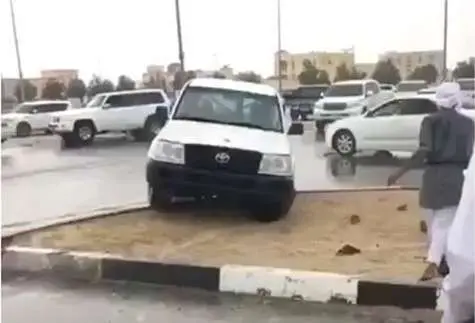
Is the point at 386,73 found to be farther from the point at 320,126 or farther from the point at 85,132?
the point at 85,132

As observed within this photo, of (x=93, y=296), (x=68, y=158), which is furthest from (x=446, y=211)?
(x=68, y=158)

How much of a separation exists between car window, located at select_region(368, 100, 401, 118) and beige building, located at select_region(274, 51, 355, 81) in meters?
36.3

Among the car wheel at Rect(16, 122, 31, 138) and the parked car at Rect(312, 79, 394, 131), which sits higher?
the parked car at Rect(312, 79, 394, 131)

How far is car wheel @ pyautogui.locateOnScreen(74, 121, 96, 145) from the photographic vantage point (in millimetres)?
27031

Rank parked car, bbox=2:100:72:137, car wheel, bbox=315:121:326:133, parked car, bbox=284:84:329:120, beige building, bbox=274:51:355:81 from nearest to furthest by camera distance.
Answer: car wheel, bbox=315:121:326:133 → parked car, bbox=2:100:72:137 → parked car, bbox=284:84:329:120 → beige building, bbox=274:51:355:81

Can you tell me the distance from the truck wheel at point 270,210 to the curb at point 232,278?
8.35 feet

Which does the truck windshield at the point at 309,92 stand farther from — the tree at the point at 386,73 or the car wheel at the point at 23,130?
the tree at the point at 386,73

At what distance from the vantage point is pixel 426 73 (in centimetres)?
4938

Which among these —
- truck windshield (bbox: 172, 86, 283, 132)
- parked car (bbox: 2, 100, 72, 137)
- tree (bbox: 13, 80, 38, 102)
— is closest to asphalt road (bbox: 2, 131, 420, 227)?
truck windshield (bbox: 172, 86, 283, 132)

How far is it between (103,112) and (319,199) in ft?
58.3

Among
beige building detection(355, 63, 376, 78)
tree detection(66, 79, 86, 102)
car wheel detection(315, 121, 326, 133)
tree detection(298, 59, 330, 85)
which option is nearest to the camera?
car wheel detection(315, 121, 326, 133)

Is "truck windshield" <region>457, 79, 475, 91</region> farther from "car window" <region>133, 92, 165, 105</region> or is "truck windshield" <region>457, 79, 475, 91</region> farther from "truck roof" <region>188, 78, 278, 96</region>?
"car window" <region>133, 92, 165, 105</region>

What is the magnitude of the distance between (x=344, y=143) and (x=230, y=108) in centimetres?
1001

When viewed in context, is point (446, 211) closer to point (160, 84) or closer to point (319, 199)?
point (319, 199)
